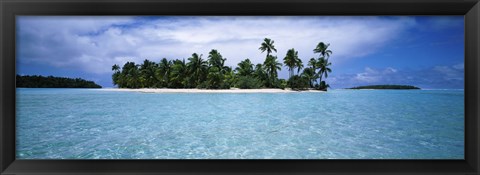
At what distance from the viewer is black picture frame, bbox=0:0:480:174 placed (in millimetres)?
1500

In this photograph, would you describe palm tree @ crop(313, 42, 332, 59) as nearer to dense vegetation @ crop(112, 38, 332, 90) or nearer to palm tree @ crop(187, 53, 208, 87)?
dense vegetation @ crop(112, 38, 332, 90)

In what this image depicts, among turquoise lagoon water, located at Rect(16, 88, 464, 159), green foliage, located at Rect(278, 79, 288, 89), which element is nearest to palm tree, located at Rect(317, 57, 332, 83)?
green foliage, located at Rect(278, 79, 288, 89)

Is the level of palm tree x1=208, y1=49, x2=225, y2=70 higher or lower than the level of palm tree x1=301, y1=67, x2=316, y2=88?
higher

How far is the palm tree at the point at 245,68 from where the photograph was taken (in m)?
16.9

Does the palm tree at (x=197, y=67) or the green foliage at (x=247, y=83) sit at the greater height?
the palm tree at (x=197, y=67)

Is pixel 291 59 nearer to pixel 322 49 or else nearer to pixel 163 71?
pixel 322 49

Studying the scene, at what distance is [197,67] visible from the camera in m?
16.8

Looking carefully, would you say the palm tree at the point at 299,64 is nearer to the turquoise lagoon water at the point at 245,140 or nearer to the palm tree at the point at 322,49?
the palm tree at the point at 322,49

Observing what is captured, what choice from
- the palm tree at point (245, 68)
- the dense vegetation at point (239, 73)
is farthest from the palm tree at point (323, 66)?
the palm tree at point (245, 68)

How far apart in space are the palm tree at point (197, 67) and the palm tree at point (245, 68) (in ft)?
7.91

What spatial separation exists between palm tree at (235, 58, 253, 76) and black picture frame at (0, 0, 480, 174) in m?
15.4

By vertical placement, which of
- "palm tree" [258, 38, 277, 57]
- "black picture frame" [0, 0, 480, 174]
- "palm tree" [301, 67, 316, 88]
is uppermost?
"palm tree" [258, 38, 277, 57]
